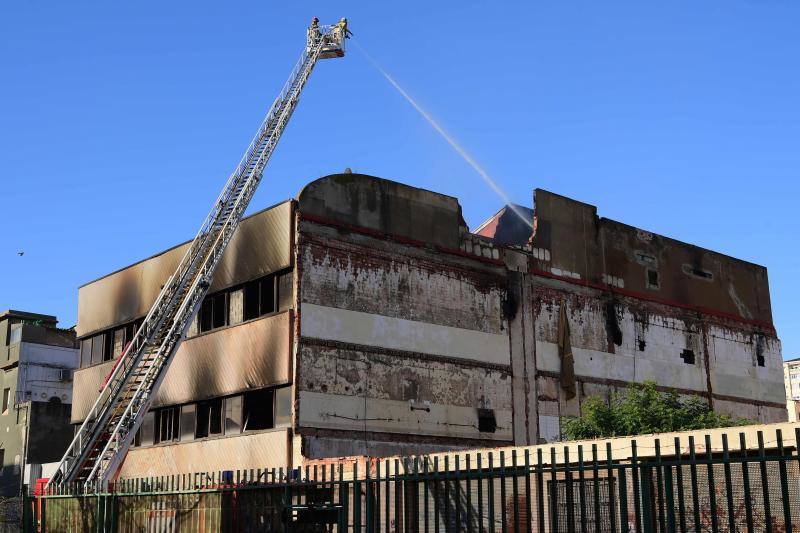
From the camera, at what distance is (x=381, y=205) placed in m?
29.2

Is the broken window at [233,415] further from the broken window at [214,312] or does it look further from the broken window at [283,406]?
the broken window at [214,312]

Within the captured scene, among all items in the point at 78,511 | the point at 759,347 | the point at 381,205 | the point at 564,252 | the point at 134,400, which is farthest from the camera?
the point at 759,347

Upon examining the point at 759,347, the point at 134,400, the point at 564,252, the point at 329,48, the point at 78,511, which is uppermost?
the point at 329,48

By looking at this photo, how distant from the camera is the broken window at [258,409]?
2655 cm

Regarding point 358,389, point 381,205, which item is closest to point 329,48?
point 381,205

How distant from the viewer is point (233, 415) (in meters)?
27.8

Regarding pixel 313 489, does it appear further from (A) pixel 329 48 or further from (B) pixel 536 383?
(A) pixel 329 48

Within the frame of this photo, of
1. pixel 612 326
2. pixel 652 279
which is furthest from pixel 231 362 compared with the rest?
pixel 652 279

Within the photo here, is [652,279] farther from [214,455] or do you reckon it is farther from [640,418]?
[214,455]

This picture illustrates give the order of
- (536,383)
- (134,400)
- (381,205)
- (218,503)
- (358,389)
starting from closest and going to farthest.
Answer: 1. (218,503)
2. (134,400)
3. (358,389)
4. (381,205)
5. (536,383)

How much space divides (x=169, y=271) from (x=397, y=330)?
357 inches

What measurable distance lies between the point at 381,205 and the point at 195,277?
21.4 ft

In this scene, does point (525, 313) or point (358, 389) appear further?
point (525, 313)

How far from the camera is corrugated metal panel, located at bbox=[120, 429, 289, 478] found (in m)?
25.8
